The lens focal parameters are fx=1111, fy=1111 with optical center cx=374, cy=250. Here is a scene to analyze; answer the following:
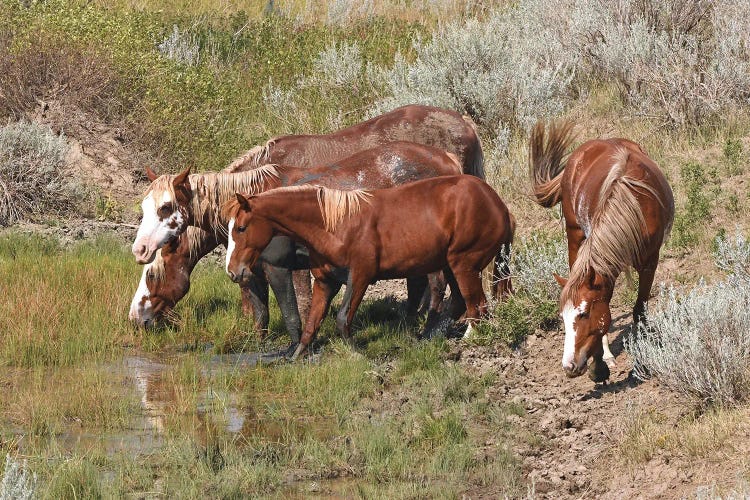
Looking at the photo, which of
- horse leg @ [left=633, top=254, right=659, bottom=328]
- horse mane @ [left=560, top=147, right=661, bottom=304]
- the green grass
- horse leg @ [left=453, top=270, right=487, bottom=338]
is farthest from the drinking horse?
horse mane @ [left=560, top=147, right=661, bottom=304]

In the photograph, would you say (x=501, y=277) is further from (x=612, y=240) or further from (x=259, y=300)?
(x=612, y=240)

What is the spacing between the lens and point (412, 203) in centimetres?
930

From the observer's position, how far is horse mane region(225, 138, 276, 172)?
1041 cm

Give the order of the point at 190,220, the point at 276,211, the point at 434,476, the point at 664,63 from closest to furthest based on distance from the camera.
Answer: the point at 434,476
the point at 276,211
the point at 190,220
the point at 664,63

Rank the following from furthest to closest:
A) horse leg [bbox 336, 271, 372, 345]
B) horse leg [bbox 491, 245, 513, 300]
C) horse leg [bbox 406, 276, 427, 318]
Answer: horse leg [bbox 406, 276, 427, 318]
horse leg [bbox 491, 245, 513, 300]
horse leg [bbox 336, 271, 372, 345]

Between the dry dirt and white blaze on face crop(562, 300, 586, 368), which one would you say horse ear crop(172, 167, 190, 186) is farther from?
white blaze on face crop(562, 300, 586, 368)

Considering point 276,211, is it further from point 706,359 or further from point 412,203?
point 706,359

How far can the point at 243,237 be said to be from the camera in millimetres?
8938

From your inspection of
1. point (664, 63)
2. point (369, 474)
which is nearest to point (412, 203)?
point (369, 474)

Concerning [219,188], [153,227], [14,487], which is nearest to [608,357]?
[219,188]

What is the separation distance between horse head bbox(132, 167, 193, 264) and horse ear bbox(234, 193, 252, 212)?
3.44 feet

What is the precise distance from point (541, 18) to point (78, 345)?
9817mm

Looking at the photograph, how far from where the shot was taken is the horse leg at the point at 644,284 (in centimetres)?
805

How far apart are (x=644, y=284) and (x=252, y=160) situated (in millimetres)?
4085
